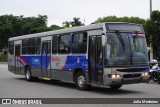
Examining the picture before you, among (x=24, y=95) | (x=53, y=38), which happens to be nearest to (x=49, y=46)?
(x=53, y=38)

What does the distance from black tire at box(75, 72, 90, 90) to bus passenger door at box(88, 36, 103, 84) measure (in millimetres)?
637

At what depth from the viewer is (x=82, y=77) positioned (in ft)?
51.8

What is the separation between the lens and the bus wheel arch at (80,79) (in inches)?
617

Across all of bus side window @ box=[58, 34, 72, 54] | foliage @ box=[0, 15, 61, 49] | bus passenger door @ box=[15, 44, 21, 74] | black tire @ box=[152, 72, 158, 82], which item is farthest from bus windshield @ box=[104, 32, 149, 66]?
foliage @ box=[0, 15, 61, 49]

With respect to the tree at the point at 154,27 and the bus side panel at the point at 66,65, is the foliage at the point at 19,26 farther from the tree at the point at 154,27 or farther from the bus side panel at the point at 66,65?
the bus side panel at the point at 66,65

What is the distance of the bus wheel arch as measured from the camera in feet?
51.4

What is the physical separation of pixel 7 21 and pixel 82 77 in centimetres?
8462

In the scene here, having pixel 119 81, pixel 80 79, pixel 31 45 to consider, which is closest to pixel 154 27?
pixel 31 45

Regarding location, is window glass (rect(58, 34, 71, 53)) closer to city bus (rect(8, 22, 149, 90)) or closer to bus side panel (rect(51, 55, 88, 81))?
city bus (rect(8, 22, 149, 90))

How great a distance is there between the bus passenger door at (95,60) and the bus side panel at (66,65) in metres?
0.41

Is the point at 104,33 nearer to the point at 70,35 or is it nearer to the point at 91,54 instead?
the point at 91,54

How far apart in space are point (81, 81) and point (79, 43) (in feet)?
5.72

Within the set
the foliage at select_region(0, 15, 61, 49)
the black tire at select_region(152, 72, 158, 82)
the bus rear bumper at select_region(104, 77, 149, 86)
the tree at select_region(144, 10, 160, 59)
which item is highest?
the foliage at select_region(0, 15, 61, 49)

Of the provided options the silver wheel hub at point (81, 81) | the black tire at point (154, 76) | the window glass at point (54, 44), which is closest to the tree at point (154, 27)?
the black tire at point (154, 76)
